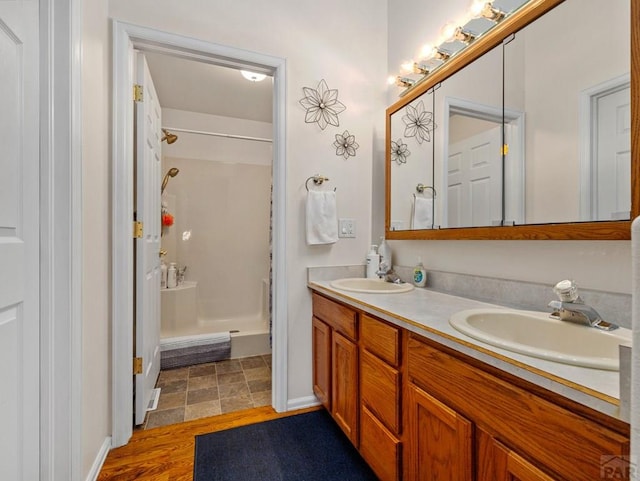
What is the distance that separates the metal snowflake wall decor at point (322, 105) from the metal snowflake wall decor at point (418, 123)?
1.41 ft

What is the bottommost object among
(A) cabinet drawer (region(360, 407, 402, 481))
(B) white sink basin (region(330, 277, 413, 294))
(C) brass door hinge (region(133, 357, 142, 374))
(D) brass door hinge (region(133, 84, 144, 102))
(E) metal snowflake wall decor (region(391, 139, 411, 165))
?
(A) cabinet drawer (region(360, 407, 402, 481))

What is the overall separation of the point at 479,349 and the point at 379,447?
707 millimetres

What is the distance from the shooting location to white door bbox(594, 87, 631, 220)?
0.84m

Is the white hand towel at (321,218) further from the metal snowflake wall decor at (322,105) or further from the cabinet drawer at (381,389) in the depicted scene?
the cabinet drawer at (381,389)

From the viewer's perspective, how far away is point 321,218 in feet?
5.92

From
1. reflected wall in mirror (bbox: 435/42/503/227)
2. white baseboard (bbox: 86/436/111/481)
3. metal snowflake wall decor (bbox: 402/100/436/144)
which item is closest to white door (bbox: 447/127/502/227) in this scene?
reflected wall in mirror (bbox: 435/42/503/227)

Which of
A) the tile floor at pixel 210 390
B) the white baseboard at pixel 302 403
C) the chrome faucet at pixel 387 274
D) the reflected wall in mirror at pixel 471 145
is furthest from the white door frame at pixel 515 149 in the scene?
the tile floor at pixel 210 390

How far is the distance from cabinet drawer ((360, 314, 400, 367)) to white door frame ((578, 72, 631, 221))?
72cm

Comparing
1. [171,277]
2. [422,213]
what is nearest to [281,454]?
[422,213]

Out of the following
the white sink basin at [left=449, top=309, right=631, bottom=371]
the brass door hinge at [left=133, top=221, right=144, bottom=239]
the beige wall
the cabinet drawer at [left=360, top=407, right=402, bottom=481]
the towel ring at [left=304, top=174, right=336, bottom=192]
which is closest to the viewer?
the white sink basin at [left=449, top=309, right=631, bottom=371]

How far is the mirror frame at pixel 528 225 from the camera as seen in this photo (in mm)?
809

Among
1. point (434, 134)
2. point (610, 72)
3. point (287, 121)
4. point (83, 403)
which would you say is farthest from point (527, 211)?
point (83, 403)

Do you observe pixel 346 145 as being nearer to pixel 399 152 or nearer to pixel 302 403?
pixel 399 152

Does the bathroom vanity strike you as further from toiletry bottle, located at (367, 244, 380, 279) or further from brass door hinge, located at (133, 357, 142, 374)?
brass door hinge, located at (133, 357, 142, 374)
